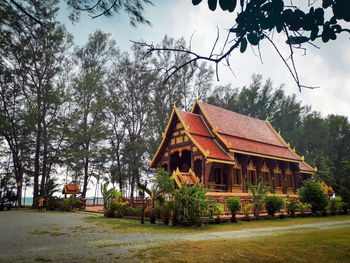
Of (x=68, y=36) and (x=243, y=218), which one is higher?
(x=68, y=36)

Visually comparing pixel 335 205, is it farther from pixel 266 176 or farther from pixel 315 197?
pixel 266 176

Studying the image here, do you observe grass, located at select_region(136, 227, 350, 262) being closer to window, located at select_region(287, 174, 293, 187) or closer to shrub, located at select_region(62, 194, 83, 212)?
shrub, located at select_region(62, 194, 83, 212)

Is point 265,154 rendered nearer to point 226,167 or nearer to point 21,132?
point 226,167

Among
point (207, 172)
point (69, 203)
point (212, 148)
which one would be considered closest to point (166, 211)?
point (207, 172)

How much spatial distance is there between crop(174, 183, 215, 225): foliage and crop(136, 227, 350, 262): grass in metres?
4.06

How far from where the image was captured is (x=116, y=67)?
3112 cm

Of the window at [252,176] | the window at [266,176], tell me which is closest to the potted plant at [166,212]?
the window at [252,176]

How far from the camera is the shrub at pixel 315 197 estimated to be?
53.7 feet

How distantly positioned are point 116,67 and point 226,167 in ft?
63.7

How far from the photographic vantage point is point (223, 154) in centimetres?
1805

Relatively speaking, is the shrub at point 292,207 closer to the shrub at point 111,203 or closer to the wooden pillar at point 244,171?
the wooden pillar at point 244,171

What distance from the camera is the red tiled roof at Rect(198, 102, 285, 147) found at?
2112 centimetres

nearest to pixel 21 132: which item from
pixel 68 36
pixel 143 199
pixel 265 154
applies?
pixel 68 36

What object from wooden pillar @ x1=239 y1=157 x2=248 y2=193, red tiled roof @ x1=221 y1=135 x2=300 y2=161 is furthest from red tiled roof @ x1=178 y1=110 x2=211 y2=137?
wooden pillar @ x1=239 y1=157 x2=248 y2=193
